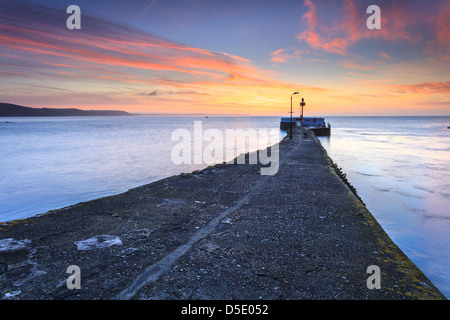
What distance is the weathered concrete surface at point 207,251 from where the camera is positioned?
143 inches

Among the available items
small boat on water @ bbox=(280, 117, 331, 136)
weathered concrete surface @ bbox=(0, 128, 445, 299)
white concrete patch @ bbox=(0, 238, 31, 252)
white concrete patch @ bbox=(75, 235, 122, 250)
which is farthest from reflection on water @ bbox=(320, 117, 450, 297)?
small boat on water @ bbox=(280, 117, 331, 136)

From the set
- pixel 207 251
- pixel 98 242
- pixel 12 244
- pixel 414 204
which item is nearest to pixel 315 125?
pixel 414 204

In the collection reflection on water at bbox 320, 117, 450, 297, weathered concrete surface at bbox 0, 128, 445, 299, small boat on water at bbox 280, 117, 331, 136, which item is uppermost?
small boat on water at bbox 280, 117, 331, 136

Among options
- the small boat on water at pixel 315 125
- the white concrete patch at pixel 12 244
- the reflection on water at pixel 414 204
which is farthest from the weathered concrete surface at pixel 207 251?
the small boat on water at pixel 315 125

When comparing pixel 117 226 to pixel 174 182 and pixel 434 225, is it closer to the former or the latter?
pixel 174 182

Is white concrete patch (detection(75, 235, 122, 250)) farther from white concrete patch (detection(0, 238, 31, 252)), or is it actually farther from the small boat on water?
the small boat on water

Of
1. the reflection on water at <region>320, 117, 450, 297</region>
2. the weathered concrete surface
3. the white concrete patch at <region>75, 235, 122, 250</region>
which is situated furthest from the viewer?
the reflection on water at <region>320, 117, 450, 297</region>

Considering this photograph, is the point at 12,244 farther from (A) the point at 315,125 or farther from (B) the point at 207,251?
(A) the point at 315,125

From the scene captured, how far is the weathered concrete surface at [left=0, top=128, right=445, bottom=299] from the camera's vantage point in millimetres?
3631

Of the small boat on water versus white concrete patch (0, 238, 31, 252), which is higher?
the small boat on water

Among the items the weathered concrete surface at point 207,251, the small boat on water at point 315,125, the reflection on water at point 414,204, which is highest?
the small boat on water at point 315,125

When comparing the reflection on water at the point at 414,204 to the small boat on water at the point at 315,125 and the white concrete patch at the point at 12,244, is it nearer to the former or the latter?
the white concrete patch at the point at 12,244

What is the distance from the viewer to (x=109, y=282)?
3783 mm
